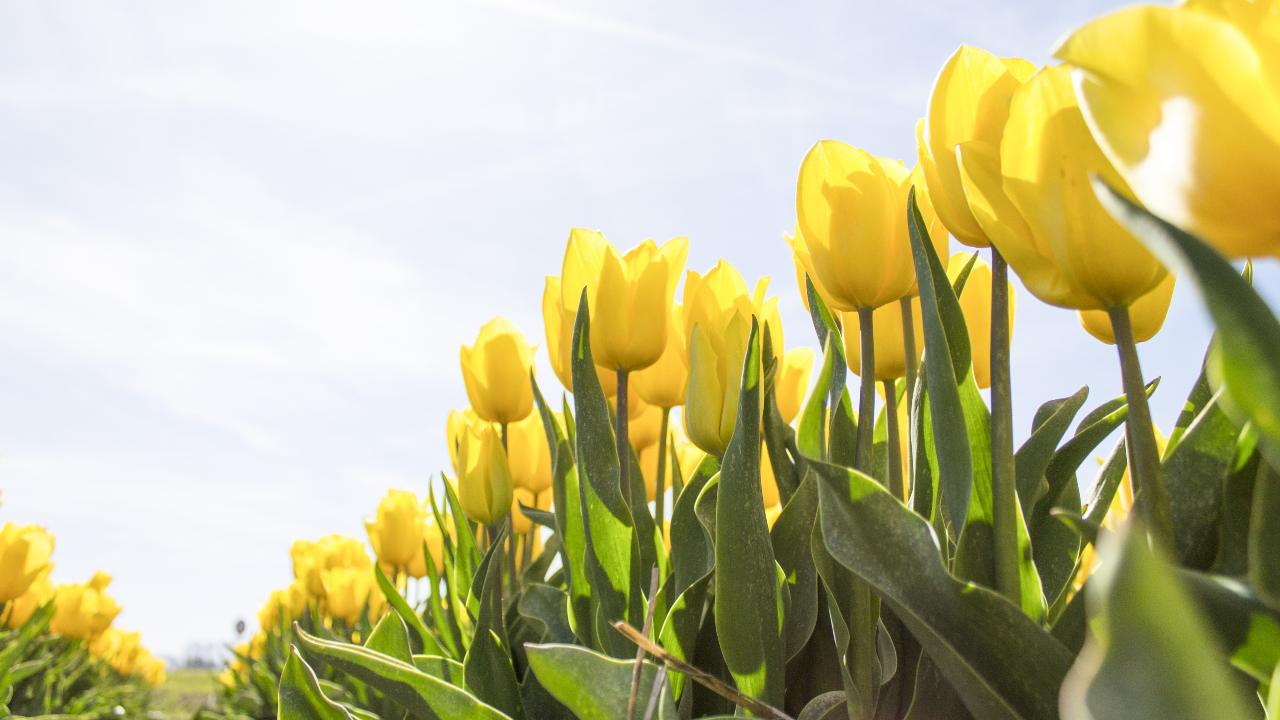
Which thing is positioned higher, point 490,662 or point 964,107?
point 964,107

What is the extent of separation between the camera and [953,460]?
0.70 meters

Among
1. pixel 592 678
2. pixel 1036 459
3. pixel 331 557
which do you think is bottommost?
pixel 592 678

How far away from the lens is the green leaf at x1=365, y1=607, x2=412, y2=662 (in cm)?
126

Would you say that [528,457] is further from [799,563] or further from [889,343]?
[799,563]

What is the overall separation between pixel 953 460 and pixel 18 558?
3.49 meters

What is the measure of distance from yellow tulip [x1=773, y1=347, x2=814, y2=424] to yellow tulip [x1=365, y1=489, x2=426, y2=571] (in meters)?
1.70

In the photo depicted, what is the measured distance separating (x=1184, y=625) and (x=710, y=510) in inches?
25.9

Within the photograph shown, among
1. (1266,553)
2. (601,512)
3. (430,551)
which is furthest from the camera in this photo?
(430,551)

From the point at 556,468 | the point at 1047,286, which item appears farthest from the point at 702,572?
the point at 1047,286

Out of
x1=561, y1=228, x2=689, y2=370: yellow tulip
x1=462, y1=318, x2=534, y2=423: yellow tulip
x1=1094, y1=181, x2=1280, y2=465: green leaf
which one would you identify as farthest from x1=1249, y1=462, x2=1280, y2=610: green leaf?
x1=462, y1=318, x2=534, y2=423: yellow tulip

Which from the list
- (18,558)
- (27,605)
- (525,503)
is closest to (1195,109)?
(525,503)

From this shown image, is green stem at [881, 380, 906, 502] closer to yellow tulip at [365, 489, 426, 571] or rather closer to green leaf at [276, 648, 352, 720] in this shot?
green leaf at [276, 648, 352, 720]

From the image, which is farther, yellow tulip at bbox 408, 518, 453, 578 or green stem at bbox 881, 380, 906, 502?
yellow tulip at bbox 408, 518, 453, 578

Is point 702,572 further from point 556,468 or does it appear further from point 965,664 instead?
point 965,664
